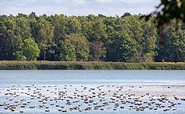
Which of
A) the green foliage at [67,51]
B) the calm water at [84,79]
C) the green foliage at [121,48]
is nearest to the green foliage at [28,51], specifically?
the green foliage at [67,51]

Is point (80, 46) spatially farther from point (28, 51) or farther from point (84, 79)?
point (84, 79)

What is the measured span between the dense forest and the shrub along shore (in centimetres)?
1083

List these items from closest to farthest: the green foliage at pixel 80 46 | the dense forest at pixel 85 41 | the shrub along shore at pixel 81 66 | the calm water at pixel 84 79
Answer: the calm water at pixel 84 79, the shrub along shore at pixel 81 66, the dense forest at pixel 85 41, the green foliage at pixel 80 46

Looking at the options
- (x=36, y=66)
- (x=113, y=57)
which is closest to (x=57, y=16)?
(x=113, y=57)

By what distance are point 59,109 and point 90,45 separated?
90.7 m

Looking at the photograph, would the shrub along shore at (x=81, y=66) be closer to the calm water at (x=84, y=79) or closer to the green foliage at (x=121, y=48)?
the green foliage at (x=121, y=48)

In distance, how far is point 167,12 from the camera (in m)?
8.02

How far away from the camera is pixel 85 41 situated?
119812mm

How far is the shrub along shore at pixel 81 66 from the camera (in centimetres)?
9475

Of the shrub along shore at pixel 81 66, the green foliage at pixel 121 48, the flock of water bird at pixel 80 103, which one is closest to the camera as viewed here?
the flock of water bird at pixel 80 103

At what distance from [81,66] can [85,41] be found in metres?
23.5

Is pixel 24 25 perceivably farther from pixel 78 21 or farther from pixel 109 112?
pixel 109 112

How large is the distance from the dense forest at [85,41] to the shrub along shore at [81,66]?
10.8m

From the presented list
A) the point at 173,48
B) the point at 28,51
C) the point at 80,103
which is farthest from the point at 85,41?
the point at 80,103
